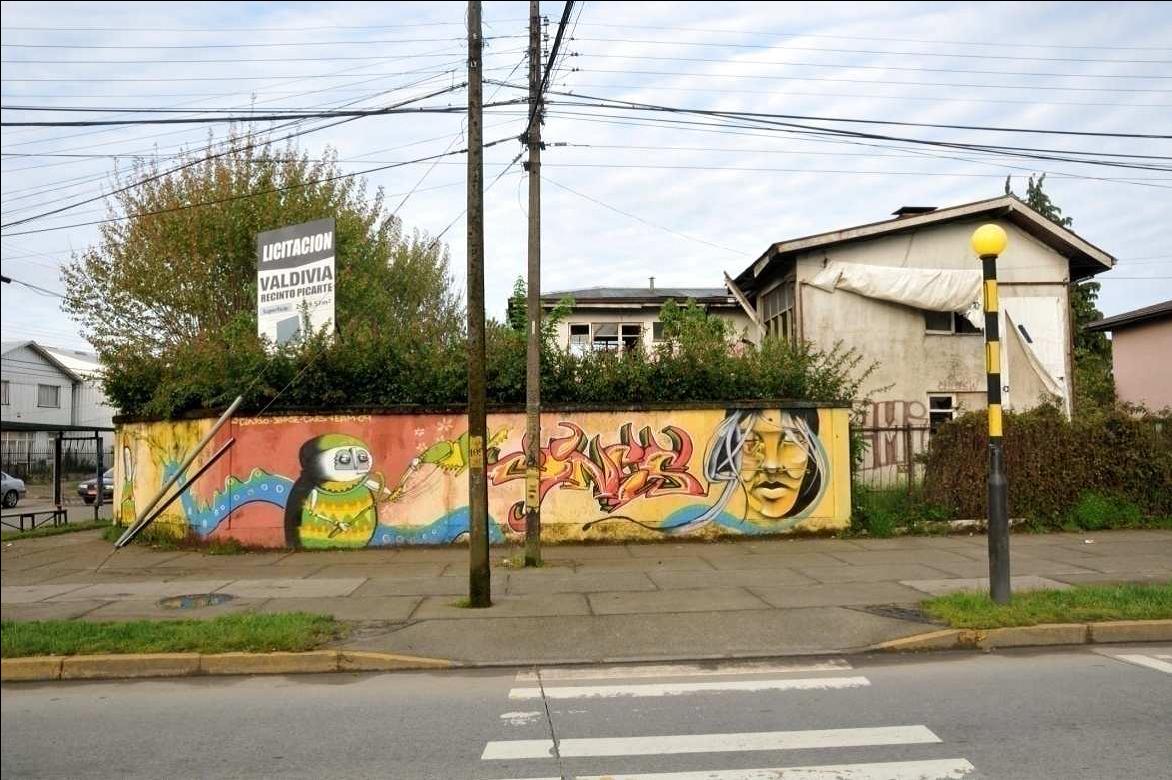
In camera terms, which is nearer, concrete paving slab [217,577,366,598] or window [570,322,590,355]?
concrete paving slab [217,577,366,598]

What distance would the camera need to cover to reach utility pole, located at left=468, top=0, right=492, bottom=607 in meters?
9.88

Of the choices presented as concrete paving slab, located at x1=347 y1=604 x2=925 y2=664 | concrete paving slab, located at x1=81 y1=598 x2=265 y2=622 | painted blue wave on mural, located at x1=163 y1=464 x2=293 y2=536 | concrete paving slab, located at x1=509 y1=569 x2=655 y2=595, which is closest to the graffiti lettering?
concrete paving slab, located at x1=509 y1=569 x2=655 y2=595

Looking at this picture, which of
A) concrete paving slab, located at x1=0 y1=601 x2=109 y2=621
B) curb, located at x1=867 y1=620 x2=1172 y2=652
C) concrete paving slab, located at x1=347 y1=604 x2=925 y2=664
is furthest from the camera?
concrete paving slab, located at x1=0 y1=601 x2=109 y2=621

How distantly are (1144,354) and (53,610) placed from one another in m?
27.6

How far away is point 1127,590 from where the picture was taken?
31.5 ft

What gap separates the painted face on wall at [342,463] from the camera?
48.8 feet

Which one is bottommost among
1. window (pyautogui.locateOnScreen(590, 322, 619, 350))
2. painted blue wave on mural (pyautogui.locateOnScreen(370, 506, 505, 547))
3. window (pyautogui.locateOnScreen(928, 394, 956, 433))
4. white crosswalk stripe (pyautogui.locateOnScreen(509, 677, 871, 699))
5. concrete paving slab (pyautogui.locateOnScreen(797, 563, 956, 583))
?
white crosswalk stripe (pyautogui.locateOnScreen(509, 677, 871, 699))

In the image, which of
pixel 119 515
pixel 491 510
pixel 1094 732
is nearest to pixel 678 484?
pixel 491 510

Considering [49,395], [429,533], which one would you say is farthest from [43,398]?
[429,533]

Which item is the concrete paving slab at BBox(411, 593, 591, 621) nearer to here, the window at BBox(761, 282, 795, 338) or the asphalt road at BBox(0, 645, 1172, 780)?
the asphalt road at BBox(0, 645, 1172, 780)

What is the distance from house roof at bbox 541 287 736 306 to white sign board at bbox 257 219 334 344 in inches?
Result: 376

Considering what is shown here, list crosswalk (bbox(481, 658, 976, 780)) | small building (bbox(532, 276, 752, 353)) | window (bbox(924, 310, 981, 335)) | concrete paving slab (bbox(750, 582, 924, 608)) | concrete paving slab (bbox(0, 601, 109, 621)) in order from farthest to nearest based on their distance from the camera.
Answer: small building (bbox(532, 276, 752, 353)), window (bbox(924, 310, 981, 335)), concrete paving slab (bbox(750, 582, 924, 608)), concrete paving slab (bbox(0, 601, 109, 621)), crosswalk (bbox(481, 658, 976, 780))

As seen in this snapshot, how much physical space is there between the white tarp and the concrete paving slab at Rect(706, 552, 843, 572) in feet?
32.1

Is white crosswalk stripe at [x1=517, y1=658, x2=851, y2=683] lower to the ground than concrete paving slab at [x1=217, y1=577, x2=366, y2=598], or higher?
lower
